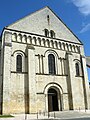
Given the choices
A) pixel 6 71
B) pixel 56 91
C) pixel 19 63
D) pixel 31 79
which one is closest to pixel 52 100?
pixel 56 91

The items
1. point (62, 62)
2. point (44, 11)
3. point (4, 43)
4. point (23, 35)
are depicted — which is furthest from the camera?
point (44, 11)

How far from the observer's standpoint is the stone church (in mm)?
23297

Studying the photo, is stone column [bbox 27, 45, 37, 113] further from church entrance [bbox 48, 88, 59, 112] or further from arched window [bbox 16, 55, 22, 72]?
church entrance [bbox 48, 88, 59, 112]

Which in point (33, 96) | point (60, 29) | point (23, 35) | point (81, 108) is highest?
point (60, 29)

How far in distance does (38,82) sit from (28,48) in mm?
5039

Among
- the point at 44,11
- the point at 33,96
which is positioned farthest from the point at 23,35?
the point at 33,96

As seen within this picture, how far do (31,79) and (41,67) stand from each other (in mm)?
2818

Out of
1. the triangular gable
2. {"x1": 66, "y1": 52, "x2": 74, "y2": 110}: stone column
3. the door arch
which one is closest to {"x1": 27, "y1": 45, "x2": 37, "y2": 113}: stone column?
the door arch

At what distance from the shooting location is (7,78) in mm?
22844

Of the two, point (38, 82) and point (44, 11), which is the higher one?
point (44, 11)

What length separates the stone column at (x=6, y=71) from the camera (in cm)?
2181

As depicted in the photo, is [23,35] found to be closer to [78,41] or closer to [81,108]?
[78,41]

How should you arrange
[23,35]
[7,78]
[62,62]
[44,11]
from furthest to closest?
[44,11] < [62,62] < [23,35] < [7,78]

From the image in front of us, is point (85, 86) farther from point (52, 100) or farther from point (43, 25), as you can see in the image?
point (43, 25)
